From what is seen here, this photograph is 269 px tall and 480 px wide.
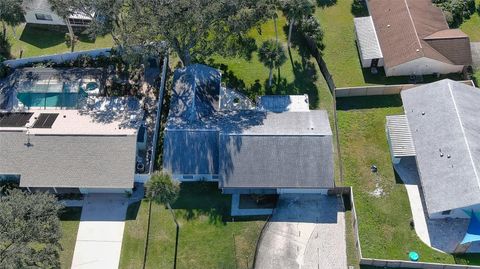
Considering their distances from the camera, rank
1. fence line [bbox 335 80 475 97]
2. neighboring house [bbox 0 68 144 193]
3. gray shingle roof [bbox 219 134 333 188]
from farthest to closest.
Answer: fence line [bbox 335 80 475 97], neighboring house [bbox 0 68 144 193], gray shingle roof [bbox 219 134 333 188]

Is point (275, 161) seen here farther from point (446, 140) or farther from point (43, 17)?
point (43, 17)

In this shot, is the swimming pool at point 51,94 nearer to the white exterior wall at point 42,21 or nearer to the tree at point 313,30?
the white exterior wall at point 42,21

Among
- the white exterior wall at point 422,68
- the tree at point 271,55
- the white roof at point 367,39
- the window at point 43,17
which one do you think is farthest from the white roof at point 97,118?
the white exterior wall at point 422,68

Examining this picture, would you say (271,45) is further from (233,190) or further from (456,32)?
(456,32)

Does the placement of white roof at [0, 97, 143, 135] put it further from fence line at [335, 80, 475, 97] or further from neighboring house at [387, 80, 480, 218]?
neighboring house at [387, 80, 480, 218]

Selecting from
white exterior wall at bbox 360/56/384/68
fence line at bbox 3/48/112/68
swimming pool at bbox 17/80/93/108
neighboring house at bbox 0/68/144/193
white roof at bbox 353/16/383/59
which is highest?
fence line at bbox 3/48/112/68

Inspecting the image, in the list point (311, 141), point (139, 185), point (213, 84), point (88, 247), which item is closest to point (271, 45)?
point (213, 84)

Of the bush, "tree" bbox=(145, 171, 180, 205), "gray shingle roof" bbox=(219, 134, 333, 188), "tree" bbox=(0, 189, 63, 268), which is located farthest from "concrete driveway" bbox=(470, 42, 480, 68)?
"tree" bbox=(0, 189, 63, 268)
